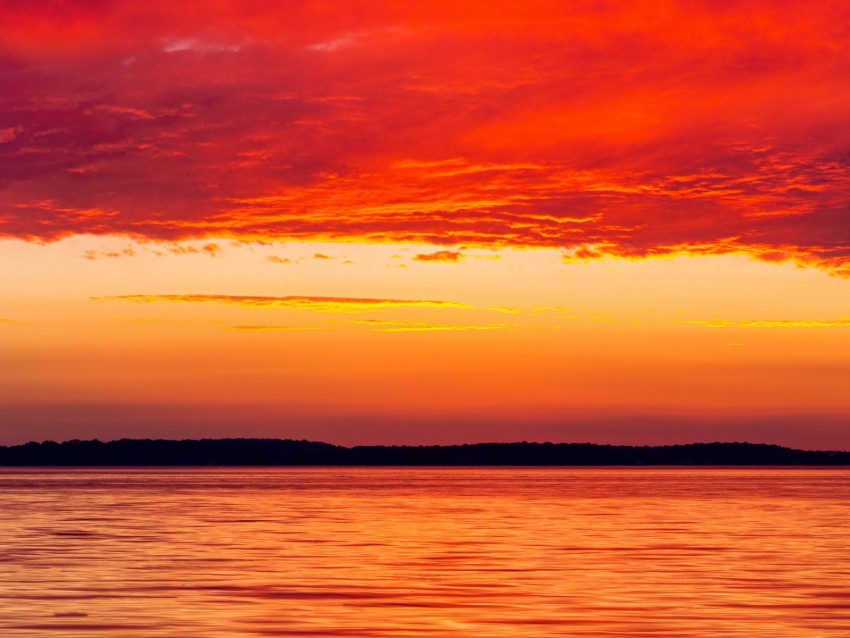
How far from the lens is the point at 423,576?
3297 cm

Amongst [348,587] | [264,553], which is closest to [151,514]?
[264,553]

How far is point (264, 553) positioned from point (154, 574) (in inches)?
254

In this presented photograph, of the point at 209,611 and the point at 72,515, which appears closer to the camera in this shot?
the point at 209,611

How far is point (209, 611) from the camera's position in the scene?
27.0m

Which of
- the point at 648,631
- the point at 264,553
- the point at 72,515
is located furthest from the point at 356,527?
the point at 648,631

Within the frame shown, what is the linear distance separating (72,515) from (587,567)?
34.4m

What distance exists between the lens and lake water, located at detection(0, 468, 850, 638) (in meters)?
25.3

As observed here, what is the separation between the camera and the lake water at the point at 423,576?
2528 centimetres

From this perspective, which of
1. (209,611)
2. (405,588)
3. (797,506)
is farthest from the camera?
(797,506)

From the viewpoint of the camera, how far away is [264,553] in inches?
1563

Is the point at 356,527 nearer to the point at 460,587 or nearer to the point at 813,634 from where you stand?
the point at 460,587

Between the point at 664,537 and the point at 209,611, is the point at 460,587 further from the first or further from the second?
the point at 664,537

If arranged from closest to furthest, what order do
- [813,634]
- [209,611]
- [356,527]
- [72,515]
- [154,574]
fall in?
[813,634], [209,611], [154,574], [356,527], [72,515]

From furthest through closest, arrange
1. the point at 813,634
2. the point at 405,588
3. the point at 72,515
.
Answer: the point at 72,515, the point at 405,588, the point at 813,634
